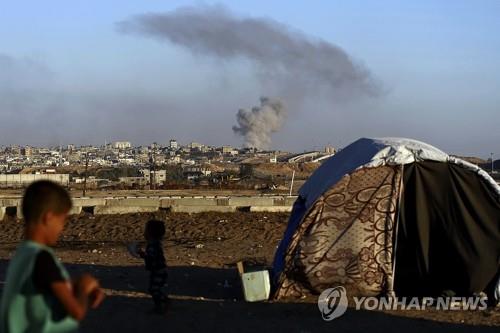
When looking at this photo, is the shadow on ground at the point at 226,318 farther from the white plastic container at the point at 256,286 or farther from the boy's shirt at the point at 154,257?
the boy's shirt at the point at 154,257

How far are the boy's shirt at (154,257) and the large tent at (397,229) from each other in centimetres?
221

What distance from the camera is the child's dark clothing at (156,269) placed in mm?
10586

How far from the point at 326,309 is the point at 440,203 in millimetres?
2470

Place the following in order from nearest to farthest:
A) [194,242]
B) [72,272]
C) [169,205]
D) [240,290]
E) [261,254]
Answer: [240,290] < [72,272] < [261,254] < [194,242] < [169,205]

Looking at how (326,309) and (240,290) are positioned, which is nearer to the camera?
(326,309)

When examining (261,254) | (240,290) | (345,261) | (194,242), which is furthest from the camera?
(194,242)

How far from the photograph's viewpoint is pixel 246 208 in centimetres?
2923

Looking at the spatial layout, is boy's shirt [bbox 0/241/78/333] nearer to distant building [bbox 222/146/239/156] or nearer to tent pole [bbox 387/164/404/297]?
tent pole [bbox 387/164/404/297]

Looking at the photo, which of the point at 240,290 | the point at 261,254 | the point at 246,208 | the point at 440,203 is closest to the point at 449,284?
the point at 440,203

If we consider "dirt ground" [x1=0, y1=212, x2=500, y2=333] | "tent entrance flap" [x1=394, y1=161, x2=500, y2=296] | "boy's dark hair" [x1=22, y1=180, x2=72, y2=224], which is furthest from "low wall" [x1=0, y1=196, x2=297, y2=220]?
"boy's dark hair" [x1=22, y1=180, x2=72, y2=224]

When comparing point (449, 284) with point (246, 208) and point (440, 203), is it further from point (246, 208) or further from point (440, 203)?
point (246, 208)

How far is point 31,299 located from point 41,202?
1.71 ft

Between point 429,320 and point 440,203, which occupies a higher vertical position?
point 440,203

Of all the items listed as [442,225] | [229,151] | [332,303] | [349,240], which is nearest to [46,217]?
[332,303]
